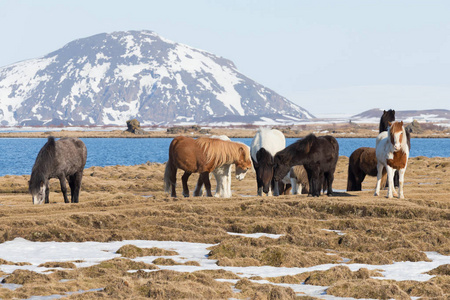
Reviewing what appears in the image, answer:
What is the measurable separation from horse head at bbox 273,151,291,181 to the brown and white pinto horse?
1.65m

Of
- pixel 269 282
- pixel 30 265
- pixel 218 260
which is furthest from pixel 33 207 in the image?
pixel 269 282

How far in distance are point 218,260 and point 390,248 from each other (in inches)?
182

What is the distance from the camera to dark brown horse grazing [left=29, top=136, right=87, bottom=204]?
2434 cm

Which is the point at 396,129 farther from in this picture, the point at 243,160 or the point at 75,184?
the point at 75,184

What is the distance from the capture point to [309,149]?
23000 millimetres

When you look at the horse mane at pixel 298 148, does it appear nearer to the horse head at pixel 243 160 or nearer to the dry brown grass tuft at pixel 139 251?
the horse head at pixel 243 160

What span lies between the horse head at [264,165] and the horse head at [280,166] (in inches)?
9.1

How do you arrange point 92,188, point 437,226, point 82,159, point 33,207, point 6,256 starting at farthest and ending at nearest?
point 92,188, point 82,159, point 33,207, point 437,226, point 6,256

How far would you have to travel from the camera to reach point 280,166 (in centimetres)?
2425

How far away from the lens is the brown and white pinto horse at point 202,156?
24.6 meters

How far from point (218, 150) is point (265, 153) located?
1.83m

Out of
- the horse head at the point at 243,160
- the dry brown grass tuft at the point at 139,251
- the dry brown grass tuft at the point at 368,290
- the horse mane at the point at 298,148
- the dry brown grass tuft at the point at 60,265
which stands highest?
the horse mane at the point at 298,148

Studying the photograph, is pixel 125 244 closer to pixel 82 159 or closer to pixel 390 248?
pixel 390 248

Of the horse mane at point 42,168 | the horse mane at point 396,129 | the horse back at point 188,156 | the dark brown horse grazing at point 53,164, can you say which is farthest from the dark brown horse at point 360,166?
the horse mane at point 42,168
